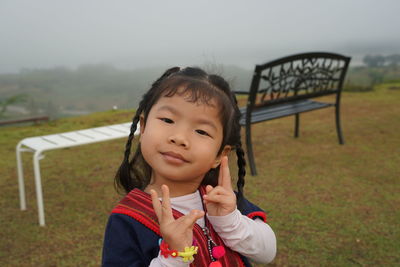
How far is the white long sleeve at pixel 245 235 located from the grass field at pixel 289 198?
1.11 metres

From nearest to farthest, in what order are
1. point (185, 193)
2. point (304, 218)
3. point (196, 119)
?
point (196, 119)
point (185, 193)
point (304, 218)

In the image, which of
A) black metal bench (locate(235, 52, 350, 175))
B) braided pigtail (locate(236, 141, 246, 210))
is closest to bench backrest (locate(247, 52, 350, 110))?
black metal bench (locate(235, 52, 350, 175))

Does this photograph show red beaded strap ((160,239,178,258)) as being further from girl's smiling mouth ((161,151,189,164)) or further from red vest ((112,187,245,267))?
girl's smiling mouth ((161,151,189,164))

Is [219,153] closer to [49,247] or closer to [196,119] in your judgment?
[196,119]

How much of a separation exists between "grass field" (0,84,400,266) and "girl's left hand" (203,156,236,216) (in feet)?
4.26

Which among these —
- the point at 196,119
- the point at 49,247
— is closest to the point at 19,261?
the point at 49,247

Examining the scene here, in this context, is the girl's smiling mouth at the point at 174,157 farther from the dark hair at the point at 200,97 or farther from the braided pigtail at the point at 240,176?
the braided pigtail at the point at 240,176

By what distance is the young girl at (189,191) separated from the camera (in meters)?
1.12

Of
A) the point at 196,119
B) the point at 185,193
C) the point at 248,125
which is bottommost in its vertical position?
the point at 248,125

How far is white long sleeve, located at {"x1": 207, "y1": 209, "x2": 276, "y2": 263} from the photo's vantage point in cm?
115

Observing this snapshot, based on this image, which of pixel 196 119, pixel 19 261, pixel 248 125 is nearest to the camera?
pixel 196 119

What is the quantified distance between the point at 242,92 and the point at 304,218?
1616 millimetres

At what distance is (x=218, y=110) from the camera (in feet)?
3.96

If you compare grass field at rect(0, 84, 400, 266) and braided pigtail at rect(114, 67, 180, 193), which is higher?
braided pigtail at rect(114, 67, 180, 193)
